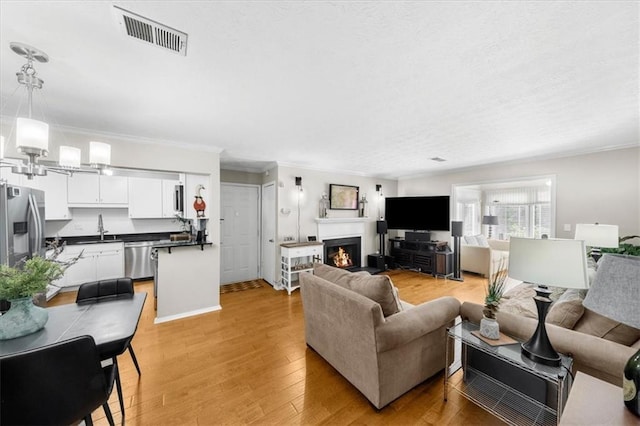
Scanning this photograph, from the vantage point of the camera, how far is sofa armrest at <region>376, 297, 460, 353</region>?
160 cm

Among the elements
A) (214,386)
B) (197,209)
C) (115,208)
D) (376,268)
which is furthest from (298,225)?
(115,208)

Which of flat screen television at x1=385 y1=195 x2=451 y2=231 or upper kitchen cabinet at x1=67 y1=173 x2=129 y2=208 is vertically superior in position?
upper kitchen cabinet at x1=67 y1=173 x2=129 y2=208

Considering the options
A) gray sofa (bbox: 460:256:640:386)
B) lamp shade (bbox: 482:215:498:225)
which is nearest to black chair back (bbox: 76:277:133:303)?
gray sofa (bbox: 460:256:640:386)

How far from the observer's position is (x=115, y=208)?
4781 millimetres

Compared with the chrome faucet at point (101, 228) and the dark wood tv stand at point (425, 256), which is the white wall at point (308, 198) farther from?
the chrome faucet at point (101, 228)

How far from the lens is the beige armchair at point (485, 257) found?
16.5 feet

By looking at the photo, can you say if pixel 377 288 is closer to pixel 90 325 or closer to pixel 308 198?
pixel 90 325

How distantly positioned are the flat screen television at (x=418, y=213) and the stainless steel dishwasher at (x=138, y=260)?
5540 millimetres

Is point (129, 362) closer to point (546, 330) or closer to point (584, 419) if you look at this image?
point (584, 419)

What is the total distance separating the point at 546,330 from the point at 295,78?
2472 mm

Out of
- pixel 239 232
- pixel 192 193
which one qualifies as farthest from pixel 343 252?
pixel 192 193

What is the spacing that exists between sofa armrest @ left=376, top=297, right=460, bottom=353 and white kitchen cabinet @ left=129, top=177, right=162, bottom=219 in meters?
5.21

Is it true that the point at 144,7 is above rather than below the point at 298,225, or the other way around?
above

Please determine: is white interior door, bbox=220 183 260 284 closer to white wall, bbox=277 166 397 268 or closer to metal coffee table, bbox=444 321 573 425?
white wall, bbox=277 166 397 268
